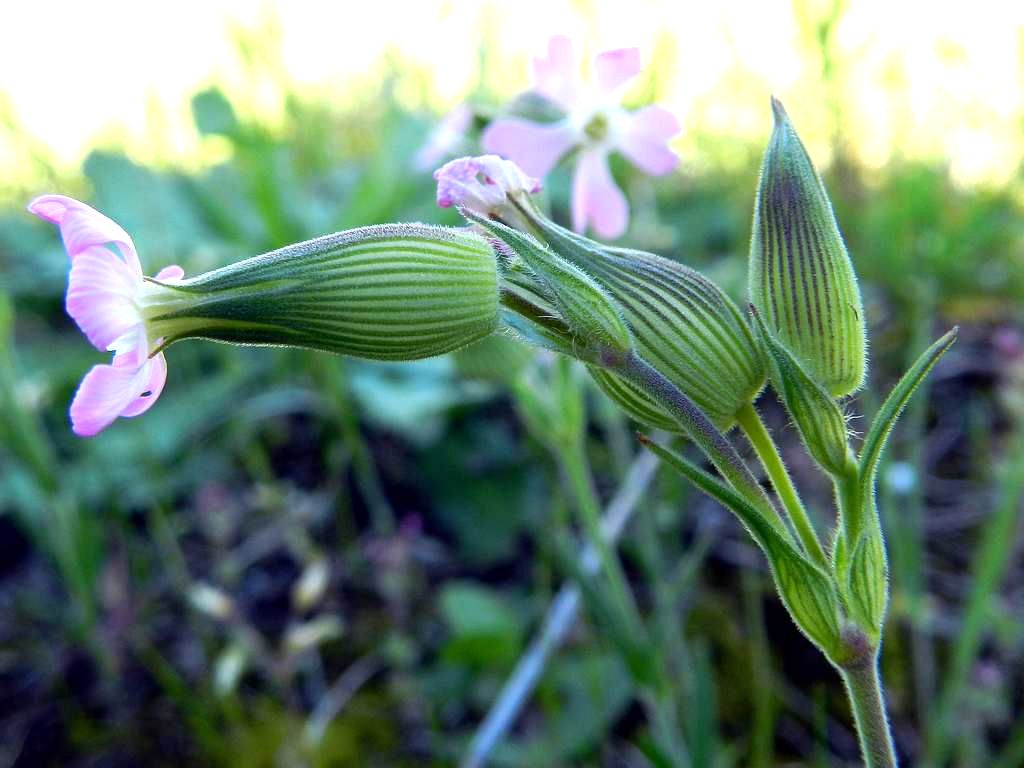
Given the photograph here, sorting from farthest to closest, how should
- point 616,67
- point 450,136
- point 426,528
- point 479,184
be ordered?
point 426,528
point 450,136
point 616,67
point 479,184

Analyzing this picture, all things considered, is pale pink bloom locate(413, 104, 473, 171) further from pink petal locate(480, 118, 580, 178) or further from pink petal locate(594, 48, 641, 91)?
pink petal locate(594, 48, 641, 91)

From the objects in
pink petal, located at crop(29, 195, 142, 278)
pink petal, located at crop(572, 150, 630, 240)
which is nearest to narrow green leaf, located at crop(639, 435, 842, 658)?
pink petal, located at crop(29, 195, 142, 278)

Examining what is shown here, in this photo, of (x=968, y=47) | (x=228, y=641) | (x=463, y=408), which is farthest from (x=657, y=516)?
(x=968, y=47)

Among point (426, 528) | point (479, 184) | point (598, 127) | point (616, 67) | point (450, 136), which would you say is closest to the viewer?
point (479, 184)

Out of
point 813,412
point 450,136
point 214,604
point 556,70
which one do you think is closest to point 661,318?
point 813,412

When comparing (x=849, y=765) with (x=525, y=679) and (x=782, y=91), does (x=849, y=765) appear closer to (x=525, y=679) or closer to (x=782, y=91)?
(x=525, y=679)

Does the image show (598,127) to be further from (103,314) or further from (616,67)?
(103,314)

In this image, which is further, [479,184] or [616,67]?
[616,67]
